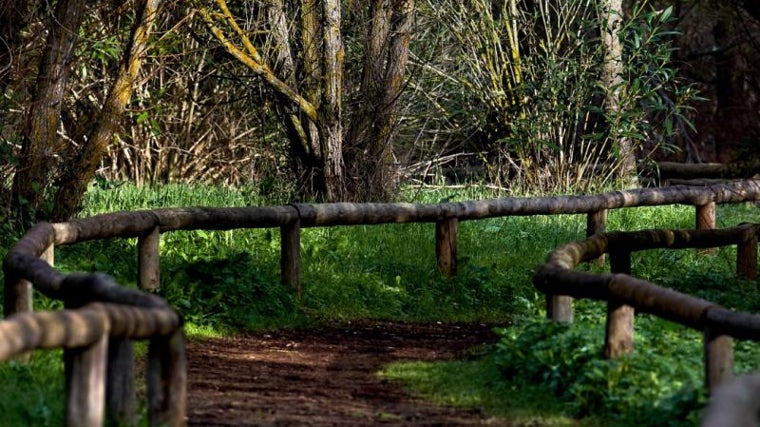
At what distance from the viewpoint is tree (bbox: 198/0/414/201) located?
1522 cm

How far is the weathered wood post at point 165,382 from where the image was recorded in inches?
230

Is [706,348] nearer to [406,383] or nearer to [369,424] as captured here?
[369,424]

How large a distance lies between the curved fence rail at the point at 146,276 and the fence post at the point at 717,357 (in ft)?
0.10

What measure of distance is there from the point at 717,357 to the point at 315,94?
949cm

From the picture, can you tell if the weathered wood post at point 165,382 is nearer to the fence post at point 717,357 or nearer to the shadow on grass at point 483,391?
the shadow on grass at point 483,391

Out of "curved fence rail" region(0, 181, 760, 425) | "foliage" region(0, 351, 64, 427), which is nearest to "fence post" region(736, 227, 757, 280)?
"curved fence rail" region(0, 181, 760, 425)

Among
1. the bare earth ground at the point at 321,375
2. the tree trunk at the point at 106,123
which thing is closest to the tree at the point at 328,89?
the tree trunk at the point at 106,123

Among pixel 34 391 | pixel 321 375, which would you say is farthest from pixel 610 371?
pixel 34 391

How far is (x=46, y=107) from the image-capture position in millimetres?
11453

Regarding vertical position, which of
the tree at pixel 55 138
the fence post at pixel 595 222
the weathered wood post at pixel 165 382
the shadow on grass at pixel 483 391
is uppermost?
the tree at pixel 55 138

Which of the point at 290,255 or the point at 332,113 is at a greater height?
the point at 332,113

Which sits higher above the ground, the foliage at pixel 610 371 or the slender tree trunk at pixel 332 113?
the slender tree trunk at pixel 332 113

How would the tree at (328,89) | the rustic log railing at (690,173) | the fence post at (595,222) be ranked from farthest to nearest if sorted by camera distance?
the rustic log railing at (690,173)
the tree at (328,89)
the fence post at (595,222)

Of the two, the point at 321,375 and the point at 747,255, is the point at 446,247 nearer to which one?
the point at 747,255
